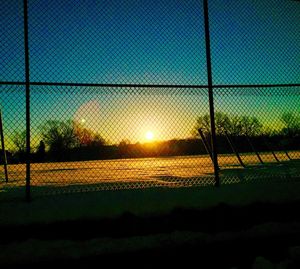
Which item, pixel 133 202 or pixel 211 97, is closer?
pixel 133 202

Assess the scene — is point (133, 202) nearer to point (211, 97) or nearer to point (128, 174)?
point (211, 97)

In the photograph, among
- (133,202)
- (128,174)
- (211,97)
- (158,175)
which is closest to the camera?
(133,202)

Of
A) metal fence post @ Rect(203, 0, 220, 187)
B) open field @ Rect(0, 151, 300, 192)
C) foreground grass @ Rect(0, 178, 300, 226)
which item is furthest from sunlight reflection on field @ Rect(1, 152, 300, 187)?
foreground grass @ Rect(0, 178, 300, 226)

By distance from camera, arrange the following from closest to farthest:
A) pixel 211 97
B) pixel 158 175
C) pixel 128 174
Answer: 1. pixel 211 97
2. pixel 158 175
3. pixel 128 174

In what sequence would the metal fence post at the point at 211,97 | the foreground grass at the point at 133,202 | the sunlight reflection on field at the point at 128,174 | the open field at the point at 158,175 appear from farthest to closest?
the sunlight reflection on field at the point at 128,174 → the open field at the point at 158,175 → the metal fence post at the point at 211,97 → the foreground grass at the point at 133,202

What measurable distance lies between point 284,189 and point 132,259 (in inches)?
115

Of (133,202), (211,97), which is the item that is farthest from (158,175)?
(133,202)

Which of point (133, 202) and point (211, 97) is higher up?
point (211, 97)

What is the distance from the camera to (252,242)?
12.5 ft

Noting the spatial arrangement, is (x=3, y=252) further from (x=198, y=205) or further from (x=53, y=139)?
(x=53, y=139)

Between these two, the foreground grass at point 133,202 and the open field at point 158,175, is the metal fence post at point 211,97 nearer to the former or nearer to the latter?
the foreground grass at point 133,202

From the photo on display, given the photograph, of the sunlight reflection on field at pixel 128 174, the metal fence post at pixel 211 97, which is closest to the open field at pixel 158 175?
the sunlight reflection on field at pixel 128 174

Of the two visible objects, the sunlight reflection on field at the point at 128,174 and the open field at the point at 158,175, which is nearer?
the open field at the point at 158,175

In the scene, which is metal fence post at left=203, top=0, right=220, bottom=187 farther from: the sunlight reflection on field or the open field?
the sunlight reflection on field
